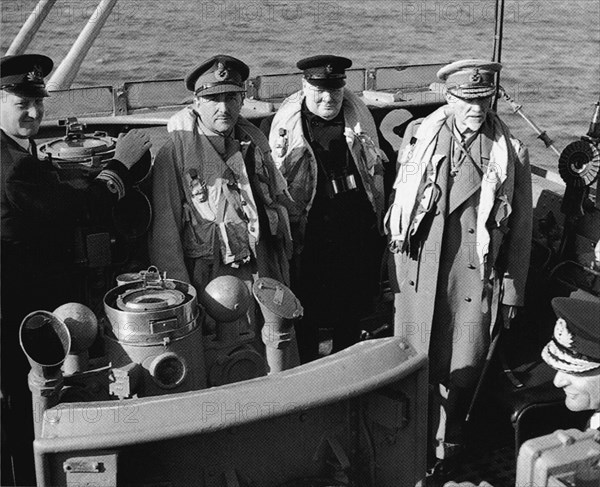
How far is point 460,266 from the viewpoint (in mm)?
4391

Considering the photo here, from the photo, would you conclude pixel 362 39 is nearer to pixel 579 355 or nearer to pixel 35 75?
pixel 35 75

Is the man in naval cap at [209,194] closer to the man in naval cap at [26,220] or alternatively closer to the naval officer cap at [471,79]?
the man in naval cap at [26,220]

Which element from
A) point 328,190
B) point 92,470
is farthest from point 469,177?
point 92,470

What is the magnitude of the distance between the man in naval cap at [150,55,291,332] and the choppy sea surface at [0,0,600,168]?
13.5 meters

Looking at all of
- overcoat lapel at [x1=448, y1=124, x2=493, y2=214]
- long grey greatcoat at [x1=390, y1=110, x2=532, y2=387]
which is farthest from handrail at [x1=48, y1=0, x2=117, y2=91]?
overcoat lapel at [x1=448, y1=124, x2=493, y2=214]

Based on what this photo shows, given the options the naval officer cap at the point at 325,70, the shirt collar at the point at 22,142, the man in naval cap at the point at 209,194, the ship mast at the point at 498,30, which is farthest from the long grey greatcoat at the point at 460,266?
the shirt collar at the point at 22,142

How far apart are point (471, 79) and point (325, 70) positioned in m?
0.74

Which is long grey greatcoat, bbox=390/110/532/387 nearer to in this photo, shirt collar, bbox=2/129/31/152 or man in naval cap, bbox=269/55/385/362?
man in naval cap, bbox=269/55/385/362

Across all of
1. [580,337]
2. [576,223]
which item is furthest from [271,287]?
[576,223]

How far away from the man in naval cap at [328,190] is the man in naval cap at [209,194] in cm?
43

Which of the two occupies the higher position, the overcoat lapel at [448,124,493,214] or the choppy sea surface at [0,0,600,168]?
the overcoat lapel at [448,124,493,214]

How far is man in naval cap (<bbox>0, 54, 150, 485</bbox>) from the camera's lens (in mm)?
3527

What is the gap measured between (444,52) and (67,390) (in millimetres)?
20642

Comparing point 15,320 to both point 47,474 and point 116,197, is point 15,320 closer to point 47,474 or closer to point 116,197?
point 116,197
